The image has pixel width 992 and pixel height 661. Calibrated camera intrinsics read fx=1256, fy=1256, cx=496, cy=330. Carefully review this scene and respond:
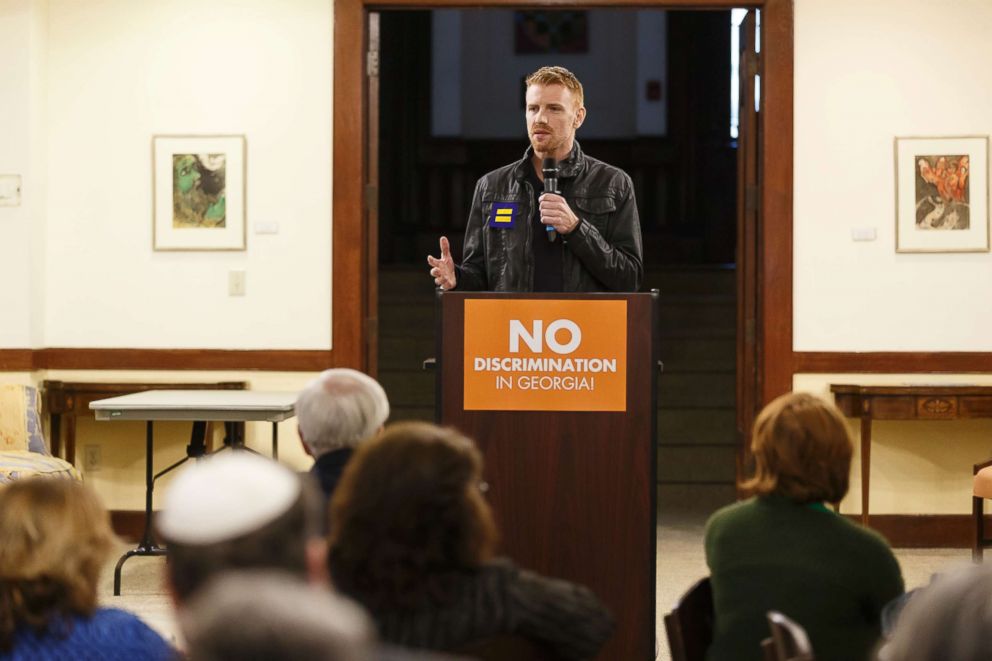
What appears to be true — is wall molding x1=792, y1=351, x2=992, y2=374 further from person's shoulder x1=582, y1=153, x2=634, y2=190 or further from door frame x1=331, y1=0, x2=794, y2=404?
person's shoulder x1=582, y1=153, x2=634, y2=190

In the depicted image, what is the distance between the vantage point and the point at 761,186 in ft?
21.0

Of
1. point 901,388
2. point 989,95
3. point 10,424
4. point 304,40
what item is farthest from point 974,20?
point 10,424

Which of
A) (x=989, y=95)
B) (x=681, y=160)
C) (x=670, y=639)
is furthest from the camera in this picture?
(x=681, y=160)

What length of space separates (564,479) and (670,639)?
1112 mm

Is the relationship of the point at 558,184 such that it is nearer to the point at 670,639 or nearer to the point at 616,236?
the point at 616,236

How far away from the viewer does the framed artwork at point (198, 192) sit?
6.37 m

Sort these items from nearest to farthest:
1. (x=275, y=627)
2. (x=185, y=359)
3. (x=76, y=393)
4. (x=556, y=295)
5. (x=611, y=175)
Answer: (x=275, y=627) < (x=556, y=295) < (x=611, y=175) < (x=76, y=393) < (x=185, y=359)

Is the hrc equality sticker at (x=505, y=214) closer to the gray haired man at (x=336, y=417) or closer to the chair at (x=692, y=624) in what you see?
the gray haired man at (x=336, y=417)

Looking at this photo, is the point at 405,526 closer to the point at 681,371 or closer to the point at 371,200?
the point at 371,200

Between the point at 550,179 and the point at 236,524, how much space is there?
233cm

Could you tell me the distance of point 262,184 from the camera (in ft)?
20.9

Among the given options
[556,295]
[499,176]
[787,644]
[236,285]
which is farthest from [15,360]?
[787,644]

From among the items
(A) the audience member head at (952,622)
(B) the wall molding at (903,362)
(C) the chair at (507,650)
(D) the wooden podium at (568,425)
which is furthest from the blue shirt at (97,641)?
(B) the wall molding at (903,362)

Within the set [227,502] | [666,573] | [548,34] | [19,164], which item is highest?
[548,34]
